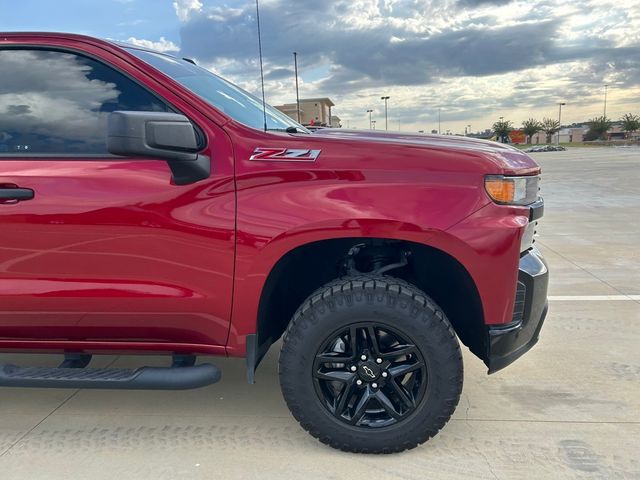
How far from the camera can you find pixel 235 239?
2531 millimetres

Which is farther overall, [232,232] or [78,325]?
[78,325]

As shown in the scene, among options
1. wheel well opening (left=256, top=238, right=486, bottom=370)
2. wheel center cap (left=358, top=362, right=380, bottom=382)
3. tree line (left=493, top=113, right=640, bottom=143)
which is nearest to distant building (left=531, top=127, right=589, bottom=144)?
tree line (left=493, top=113, right=640, bottom=143)

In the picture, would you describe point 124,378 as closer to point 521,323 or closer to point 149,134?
point 149,134

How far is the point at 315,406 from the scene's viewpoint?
2668 mm

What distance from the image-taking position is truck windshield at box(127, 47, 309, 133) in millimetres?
2799

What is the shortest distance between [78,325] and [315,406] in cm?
123

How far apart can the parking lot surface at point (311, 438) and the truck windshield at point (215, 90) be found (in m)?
1.65

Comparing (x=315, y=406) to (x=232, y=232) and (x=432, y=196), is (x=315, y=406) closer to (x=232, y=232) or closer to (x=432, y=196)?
(x=232, y=232)

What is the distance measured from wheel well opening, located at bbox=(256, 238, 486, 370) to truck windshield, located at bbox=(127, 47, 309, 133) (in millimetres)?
731

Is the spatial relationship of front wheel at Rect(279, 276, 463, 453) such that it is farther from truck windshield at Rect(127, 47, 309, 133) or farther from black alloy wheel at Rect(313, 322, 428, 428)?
truck windshield at Rect(127, 47, 309, 133)

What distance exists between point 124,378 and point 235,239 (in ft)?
2.93

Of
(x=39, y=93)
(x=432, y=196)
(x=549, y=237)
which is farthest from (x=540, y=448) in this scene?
(x=549, y=237)

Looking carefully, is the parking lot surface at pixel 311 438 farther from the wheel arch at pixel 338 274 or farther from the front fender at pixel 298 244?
the front fender at pixel 298 244

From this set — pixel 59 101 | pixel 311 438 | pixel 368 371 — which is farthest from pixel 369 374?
pixel 59 101
